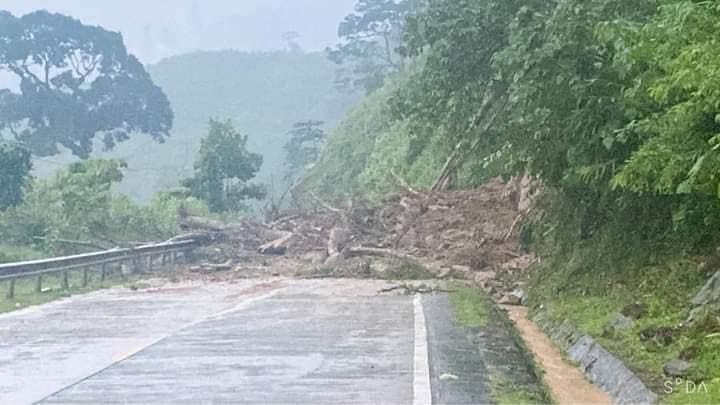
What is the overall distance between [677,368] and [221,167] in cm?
3614

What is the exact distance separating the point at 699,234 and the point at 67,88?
43.5m

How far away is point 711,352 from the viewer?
9.59 metres

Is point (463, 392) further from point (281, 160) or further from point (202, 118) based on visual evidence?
point (202, 118)

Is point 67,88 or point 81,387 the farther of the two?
point 67,88

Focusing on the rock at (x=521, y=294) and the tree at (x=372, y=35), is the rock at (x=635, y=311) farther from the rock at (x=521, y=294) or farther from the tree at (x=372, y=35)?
the tree at (x=372, y=35)

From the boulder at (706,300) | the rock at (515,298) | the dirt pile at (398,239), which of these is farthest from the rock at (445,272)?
the boulder at (706,300)

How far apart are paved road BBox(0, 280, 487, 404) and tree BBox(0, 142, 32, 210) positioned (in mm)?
11820

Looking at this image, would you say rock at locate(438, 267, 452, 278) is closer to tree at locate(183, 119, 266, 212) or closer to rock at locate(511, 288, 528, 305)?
rock at locate(511, 288, 528, 305)

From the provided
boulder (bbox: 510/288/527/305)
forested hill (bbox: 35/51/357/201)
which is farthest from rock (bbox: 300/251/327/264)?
forested hill (bbox: 35/51/357/201)

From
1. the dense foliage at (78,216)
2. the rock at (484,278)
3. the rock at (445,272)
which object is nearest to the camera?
the rock at (484,278)

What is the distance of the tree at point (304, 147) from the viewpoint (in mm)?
73375

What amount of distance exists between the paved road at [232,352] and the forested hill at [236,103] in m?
66.0

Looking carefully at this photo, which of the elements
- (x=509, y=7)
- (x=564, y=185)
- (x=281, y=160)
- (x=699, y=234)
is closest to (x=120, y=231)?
(x=509, y=7)

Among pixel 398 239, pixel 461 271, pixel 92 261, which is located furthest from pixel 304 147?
pixel 461 271
